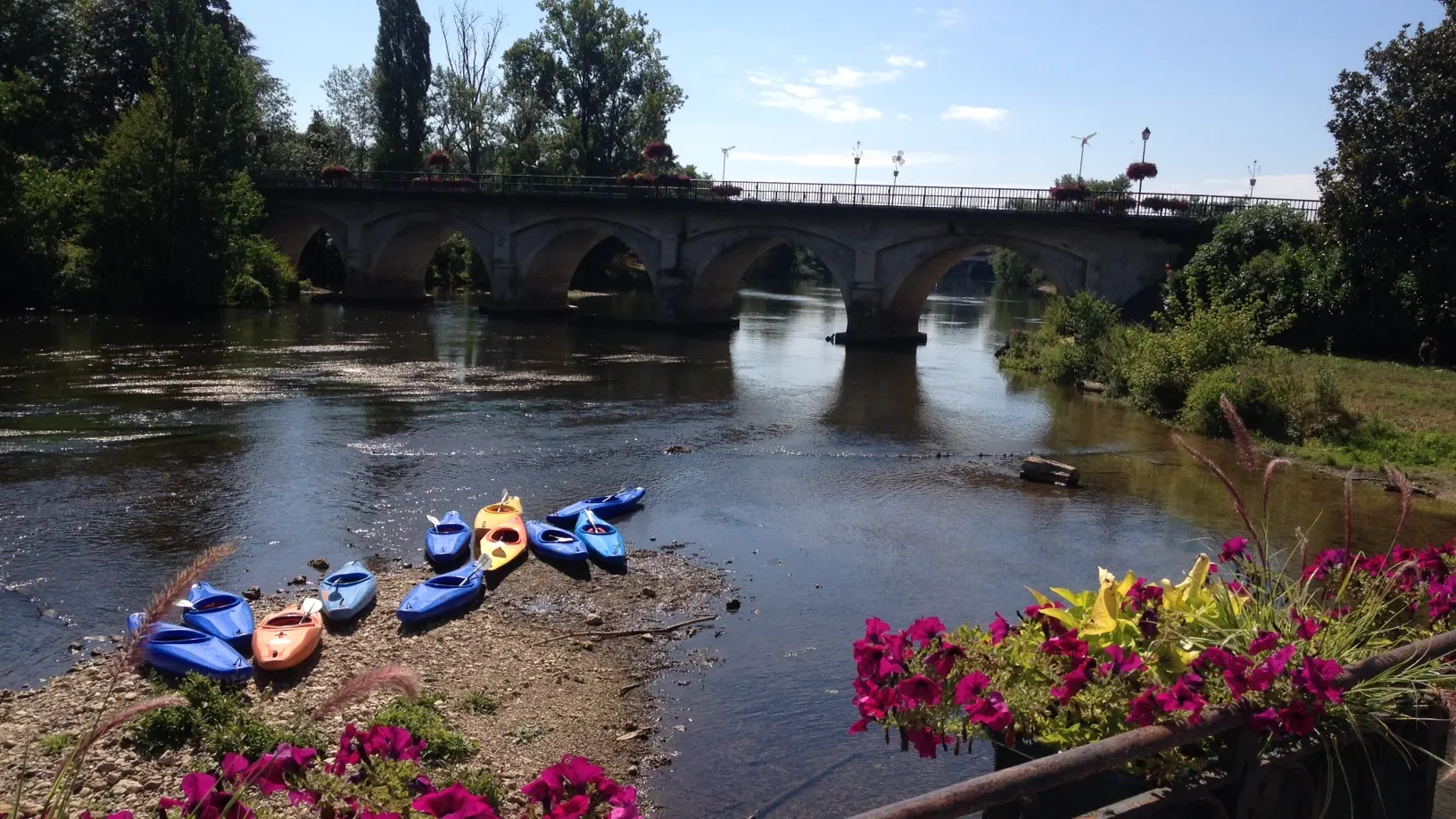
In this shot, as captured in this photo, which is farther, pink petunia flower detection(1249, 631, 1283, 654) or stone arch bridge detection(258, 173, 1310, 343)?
stone arch bridge detection(258, 173, 1310, 343)

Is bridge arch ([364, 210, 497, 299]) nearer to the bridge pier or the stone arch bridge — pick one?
the stone arch bridge

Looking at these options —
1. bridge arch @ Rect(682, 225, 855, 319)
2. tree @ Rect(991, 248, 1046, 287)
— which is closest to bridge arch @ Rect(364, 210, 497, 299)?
bridge arch @ Rect(682, 225, 855, 319)

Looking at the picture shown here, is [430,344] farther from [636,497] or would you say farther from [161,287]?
[636,497]

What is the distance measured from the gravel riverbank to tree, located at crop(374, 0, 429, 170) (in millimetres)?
55298

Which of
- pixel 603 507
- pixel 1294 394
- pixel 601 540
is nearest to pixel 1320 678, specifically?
pixel 601 540

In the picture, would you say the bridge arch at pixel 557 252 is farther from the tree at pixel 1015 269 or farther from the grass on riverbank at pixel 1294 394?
the tree at pixel 1015 269

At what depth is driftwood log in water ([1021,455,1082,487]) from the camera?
18859mm

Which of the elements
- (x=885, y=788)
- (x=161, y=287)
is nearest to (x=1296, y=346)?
(x=885, y=788)

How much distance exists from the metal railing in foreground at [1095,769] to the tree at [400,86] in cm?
6468

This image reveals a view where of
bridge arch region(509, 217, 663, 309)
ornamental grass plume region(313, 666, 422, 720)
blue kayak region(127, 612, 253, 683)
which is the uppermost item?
bridge arch region(509, 217, 663, 309)

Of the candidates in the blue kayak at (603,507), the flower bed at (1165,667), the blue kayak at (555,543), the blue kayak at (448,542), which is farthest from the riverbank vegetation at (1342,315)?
the flower bed at (1165,667)

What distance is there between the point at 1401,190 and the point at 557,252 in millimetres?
34044

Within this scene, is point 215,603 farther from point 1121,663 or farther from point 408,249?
point 408,249

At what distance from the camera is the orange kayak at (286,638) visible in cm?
972
